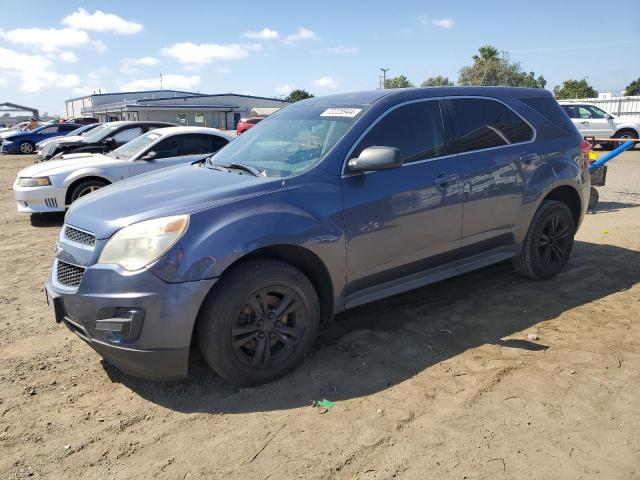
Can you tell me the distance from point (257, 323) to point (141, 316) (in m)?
0.70

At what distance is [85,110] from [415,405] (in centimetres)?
7849

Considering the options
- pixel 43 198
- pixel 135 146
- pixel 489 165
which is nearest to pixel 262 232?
pixel 489 165

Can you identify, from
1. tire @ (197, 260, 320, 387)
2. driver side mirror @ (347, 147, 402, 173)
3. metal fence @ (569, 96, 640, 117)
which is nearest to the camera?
tire @ (197, 260, 320, 387)

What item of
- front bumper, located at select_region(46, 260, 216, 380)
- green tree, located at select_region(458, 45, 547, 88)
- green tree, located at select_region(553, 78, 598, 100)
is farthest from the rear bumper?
green tree, located at select_region(553, 78, 598, 100)

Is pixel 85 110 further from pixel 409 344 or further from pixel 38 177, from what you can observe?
pixel 409 344

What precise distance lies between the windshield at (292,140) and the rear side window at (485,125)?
3.13 ft

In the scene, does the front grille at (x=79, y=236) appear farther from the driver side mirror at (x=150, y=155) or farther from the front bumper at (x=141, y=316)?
the driver side mirror at (x=150, y=155)

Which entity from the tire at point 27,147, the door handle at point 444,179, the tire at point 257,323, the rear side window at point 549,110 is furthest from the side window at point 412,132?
the tire at point 27,147

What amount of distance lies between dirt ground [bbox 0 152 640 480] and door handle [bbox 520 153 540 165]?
1.25 m

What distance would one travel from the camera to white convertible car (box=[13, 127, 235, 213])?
810 cm

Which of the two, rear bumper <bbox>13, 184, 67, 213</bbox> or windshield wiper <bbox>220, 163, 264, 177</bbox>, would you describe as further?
rear bumper <bbox>13, 184, 67, 213</bbox>

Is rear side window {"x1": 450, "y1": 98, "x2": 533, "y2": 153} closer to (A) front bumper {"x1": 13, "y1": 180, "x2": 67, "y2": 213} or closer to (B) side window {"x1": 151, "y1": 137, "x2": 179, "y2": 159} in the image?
(B) side window {"x1": 151, "y1": 137, "x2": 179, "y2": 159}

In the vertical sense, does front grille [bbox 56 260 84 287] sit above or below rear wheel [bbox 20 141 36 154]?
below

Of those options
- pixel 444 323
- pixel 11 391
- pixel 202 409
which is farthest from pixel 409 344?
pixel 11 391
